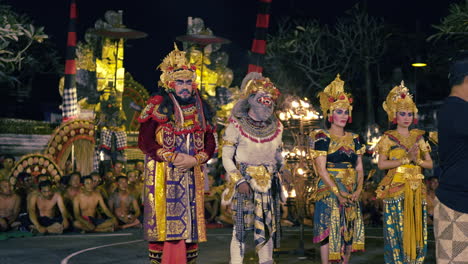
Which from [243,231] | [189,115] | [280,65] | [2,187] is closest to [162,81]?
[189,115]

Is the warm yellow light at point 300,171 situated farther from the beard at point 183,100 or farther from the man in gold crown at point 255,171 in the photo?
the beard at point 183,100

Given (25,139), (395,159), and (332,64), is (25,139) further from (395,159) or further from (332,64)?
(395,159)

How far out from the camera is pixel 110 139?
17.1 meters

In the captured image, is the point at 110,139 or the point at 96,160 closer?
the point at 96,160

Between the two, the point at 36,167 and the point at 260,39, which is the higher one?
the point at 260,39

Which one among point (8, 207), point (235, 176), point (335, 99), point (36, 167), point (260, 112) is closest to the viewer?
point (235, 176)

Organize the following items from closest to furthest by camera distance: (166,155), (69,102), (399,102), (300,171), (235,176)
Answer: (166,155) → (235,176) → (399,102) → (300,171) → (69,102)

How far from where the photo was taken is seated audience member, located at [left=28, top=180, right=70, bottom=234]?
11.0 m

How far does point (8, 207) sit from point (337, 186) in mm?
7043

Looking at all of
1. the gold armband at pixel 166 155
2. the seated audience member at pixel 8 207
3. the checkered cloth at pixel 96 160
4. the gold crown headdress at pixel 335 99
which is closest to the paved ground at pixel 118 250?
the seated audience member at pixel 8 207

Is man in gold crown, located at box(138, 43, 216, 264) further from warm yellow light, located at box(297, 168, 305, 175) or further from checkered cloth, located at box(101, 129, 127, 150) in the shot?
checkered cloth, located at box(101, 129, 127, 150)

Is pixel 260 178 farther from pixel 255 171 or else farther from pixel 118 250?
pixel 118 250

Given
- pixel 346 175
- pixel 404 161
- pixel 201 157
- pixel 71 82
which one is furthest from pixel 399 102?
pixel 71 82

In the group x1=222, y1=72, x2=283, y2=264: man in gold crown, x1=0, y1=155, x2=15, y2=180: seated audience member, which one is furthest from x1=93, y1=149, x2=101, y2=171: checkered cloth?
x1=222, y1=72, x2=283, y2=264: man in gold crown
